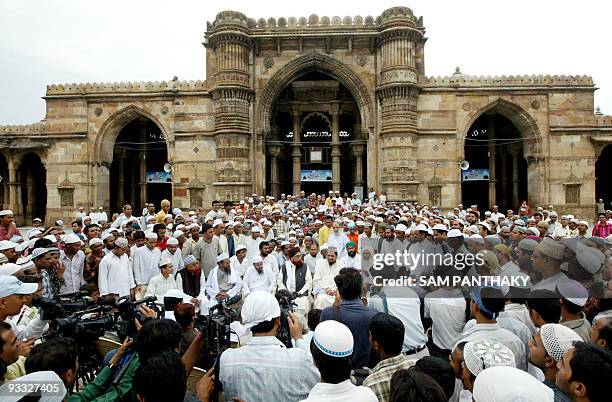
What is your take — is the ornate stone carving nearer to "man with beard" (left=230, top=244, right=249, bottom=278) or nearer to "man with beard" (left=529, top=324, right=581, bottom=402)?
"man with beard" (left=230, top=244, right=249, bottom=278)

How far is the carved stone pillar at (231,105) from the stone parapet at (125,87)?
1.42 metres

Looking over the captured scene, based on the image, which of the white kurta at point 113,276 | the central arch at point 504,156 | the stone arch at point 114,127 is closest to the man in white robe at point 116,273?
the white kurta at point 113,276

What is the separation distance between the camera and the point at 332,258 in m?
6.71

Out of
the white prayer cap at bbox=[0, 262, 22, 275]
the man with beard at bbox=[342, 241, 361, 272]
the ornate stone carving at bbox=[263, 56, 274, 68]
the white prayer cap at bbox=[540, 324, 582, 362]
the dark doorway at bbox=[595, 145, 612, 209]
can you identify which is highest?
the ornate stone carving at bbox=[263, 56, 274, 68]

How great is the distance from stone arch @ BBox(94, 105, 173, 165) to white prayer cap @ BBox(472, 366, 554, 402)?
20.0 meters

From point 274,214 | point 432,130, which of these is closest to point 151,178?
point 274,214

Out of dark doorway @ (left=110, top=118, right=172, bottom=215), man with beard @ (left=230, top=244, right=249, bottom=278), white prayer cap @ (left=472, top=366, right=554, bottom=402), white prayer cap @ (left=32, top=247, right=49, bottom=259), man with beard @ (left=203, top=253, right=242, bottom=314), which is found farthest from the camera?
dark doorway @ (left=110, top=118, right=172, bottom=215)

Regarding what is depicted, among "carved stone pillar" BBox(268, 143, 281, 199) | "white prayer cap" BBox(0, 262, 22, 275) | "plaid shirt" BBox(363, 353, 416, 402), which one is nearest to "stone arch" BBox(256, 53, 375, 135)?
"carved stone pillar" BBox(268, 143, 281, 199)

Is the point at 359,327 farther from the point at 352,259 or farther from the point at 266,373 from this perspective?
the point at 352,259

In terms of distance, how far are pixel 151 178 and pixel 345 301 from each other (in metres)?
20.8

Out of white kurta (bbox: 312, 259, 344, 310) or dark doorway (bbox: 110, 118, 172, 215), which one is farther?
dark doorway (bbox: 110, 118, 172, 215)

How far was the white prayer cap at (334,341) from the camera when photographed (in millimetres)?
2268

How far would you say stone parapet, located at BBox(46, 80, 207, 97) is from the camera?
19906mm

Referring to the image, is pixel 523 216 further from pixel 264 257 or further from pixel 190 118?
pixel 190 118
